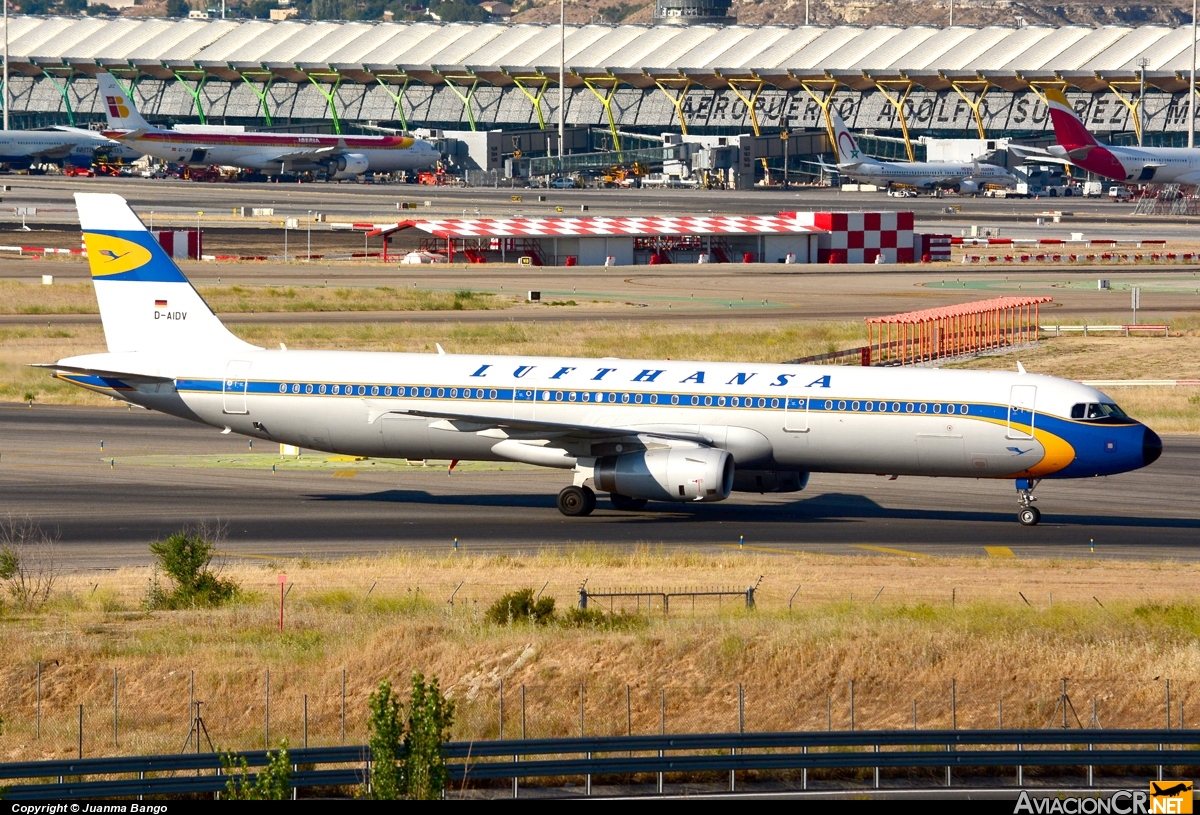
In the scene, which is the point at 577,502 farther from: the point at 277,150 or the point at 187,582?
the point at 277,150

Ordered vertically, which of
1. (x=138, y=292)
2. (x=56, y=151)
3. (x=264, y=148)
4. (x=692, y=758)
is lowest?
(x=692, y=758)

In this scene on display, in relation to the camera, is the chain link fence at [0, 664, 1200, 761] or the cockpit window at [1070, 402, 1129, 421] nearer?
the chain link fence at [0, 664, 1200, 761]

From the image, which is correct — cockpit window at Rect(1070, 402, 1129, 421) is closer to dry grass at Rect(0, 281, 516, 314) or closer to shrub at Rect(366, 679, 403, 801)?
shrub at Rect(366, 679, 403, 801)

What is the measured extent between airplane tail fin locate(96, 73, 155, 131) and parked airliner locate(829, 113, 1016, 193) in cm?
7853

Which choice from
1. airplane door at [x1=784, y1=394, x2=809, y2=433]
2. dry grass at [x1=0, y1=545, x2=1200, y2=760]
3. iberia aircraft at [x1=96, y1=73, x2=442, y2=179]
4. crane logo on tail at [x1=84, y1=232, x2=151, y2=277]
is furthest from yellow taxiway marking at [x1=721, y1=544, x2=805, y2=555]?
iberia aircraft at [x1=96, y1=73, x2=442, y2=179]

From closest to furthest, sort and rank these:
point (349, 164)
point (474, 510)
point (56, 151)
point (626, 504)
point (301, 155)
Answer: point (474, 510), point (626, 504), point (301, 155), point (349, 164), point (56, 151)

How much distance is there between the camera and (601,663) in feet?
85.0

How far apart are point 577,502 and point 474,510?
294 cm

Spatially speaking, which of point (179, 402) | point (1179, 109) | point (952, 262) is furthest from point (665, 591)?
point (1179, 109)

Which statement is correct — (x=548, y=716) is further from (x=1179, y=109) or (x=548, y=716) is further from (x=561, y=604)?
(x=1179, y=109)

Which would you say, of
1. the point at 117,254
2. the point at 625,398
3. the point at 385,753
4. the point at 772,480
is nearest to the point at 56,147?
the point at 117,254

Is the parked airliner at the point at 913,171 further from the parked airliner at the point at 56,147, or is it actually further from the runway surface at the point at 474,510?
the runway surface at the point at 474,510

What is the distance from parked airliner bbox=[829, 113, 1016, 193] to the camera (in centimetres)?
17850

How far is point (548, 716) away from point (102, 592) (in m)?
10.8
